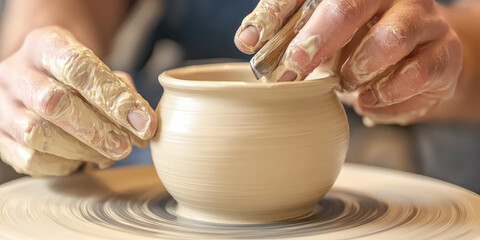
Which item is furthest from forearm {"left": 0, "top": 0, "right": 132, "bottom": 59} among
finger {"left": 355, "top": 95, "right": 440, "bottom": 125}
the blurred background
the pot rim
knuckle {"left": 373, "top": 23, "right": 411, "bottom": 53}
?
knuckle {"left": 373, "top": 23, "right": 411, "bottom": 53}

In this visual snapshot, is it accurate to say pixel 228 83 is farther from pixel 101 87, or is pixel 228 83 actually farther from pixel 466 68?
pixel 466 68

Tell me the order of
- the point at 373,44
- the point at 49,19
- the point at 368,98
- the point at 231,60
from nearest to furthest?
the point at 373,44, the point at 368,98, the point at 49,19, the point at 231,60

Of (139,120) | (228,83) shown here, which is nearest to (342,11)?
(228,83)

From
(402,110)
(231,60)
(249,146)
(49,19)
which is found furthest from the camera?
(231,60)

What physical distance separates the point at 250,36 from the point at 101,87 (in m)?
0.25

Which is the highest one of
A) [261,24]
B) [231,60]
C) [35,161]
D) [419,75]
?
[261,24]

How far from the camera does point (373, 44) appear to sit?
3.29ft

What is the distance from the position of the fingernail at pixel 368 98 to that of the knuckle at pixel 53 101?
51 cm

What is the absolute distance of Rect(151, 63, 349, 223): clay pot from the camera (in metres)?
0.91

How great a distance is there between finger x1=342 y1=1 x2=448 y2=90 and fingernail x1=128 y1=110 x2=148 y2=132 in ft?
1.10

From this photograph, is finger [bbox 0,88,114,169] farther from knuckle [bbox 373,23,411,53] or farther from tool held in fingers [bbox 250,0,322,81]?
knuckle [bbox 373,23,411,53]

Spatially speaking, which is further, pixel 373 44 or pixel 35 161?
pixel 35 161

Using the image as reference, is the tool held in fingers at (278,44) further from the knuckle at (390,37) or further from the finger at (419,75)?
the finger at (419,75)

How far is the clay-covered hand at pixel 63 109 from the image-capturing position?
1003 mm
